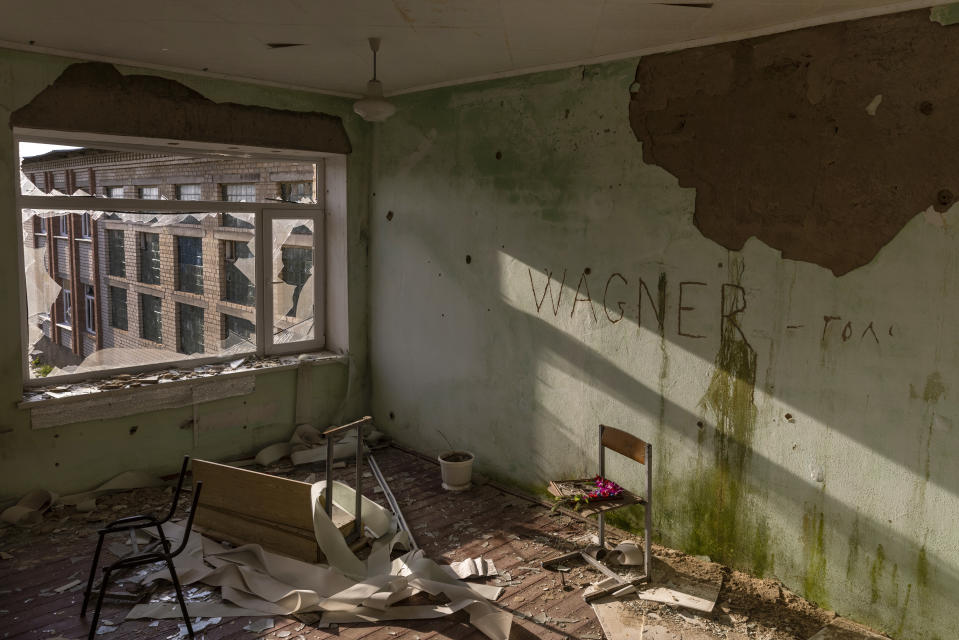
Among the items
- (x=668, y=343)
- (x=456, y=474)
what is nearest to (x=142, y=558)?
(x=456, y=474)

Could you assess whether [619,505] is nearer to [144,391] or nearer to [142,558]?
[142,558]

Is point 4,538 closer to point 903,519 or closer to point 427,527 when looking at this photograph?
point 427,527

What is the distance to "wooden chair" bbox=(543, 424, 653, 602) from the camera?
3803mm

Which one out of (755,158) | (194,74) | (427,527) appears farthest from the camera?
(194,74)

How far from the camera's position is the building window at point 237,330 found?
19.2ft

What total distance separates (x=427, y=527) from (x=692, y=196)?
8.79ft

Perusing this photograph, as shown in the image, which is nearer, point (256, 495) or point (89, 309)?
point (256, 495)

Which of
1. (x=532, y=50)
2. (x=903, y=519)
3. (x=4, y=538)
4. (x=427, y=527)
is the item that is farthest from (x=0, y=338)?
(x=903, y=519)

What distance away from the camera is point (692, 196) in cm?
405

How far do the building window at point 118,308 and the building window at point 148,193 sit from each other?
2.34 ft

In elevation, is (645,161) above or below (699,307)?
above

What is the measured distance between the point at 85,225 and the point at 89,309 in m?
0.61

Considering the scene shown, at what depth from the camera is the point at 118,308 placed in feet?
17.2

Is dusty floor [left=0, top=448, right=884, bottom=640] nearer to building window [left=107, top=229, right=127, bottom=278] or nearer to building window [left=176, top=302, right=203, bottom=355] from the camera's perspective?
building window [left=176, top=302, right=203, bottom=355]
